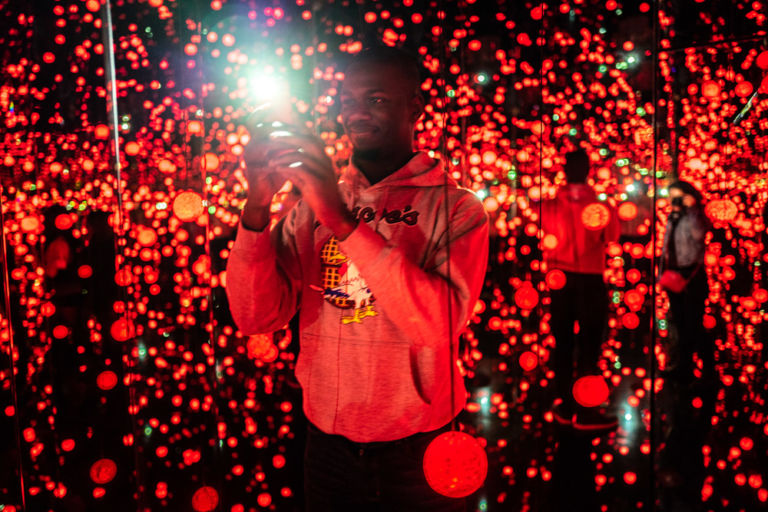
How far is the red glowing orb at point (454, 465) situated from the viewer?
28.6 inches

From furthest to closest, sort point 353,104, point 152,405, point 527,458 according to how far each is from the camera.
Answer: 1. point 152,405
2. point 527,458
3. point 353,104

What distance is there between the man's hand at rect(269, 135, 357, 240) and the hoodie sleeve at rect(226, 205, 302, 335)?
0.12 m

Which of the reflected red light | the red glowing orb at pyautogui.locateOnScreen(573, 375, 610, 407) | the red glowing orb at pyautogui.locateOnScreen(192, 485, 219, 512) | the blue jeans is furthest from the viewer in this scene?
the reflected red light

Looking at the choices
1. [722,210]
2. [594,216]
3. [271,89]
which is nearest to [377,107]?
[271,89]

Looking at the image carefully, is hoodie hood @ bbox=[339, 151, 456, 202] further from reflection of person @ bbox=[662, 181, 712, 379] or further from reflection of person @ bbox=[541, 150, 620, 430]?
reflection of person @ bbox=[662, 181, 712, 379]

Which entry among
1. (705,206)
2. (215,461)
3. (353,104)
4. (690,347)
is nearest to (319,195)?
(353,104)

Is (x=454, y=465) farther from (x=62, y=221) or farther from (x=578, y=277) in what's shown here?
(x=62, y=221)

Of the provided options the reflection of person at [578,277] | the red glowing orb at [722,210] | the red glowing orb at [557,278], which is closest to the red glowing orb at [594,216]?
the reflection of person at [578,277]

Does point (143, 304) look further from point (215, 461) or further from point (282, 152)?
point (282, 152)

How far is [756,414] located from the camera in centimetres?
168

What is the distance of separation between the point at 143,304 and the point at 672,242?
228cm

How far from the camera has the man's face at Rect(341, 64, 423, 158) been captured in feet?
2.48

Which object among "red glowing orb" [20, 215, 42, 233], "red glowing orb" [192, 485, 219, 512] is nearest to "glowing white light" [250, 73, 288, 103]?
"red glowing orb" [192, 485, 219, 512]

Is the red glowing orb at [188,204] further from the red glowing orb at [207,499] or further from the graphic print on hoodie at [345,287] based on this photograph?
the red glowing orb at [207,499]
